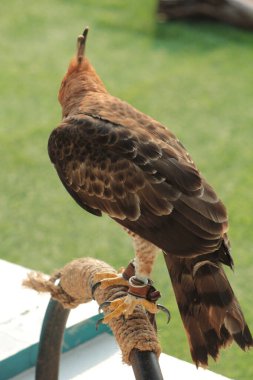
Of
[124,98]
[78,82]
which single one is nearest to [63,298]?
[78,82]

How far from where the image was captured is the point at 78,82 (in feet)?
11.1

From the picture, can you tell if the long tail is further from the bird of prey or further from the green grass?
the green grass

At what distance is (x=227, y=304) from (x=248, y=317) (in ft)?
8.02

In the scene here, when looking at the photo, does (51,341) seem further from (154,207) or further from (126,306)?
(154,207)

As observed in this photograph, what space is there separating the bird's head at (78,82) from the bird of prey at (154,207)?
222mm

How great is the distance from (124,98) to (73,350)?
4.03 metres

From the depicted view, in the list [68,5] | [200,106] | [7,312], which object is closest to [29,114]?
[200,106]

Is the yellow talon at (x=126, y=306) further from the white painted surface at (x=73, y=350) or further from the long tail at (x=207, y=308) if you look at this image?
the white painted surface at (x=73, y=350)

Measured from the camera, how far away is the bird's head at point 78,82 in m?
3.29

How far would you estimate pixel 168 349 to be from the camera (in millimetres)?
4504

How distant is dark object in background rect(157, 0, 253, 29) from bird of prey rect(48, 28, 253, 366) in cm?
640

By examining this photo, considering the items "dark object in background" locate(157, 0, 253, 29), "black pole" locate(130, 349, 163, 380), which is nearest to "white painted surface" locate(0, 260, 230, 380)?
"black pole" locate(130, 349, 163, 380)

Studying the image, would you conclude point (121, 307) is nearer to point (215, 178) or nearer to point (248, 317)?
point (248, 317)

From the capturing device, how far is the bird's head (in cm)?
329
